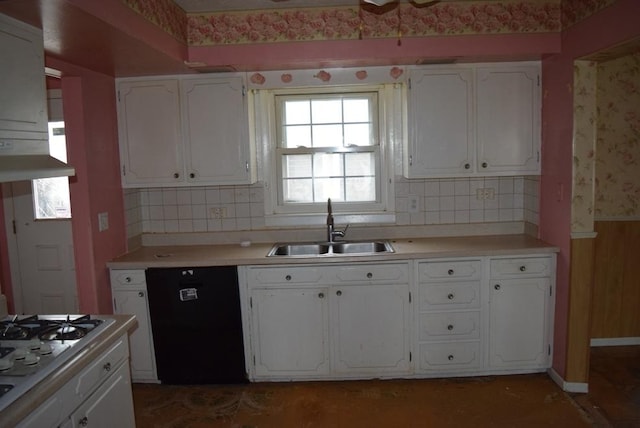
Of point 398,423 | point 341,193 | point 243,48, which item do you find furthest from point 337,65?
point 398,423

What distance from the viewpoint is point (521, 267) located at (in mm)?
3164

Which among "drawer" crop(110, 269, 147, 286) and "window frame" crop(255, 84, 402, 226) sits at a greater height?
"window frame" crop(255, 84, 402, 226)

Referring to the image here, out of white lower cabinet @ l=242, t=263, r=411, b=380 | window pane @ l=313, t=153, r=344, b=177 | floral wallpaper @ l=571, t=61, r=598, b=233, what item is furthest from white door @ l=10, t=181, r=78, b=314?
floral wallpaper @ l=571, t=61, r=598, b=233

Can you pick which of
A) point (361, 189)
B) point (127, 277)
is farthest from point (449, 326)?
point (127, 277)

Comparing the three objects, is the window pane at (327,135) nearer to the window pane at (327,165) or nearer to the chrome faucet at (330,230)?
the window pane at (327,165)

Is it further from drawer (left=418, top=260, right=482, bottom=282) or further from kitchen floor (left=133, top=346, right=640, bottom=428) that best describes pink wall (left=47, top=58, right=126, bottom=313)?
drawer (left=418, top=260, right=482, bottom=282)

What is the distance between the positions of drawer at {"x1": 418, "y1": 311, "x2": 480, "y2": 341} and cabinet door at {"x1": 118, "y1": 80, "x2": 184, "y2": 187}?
1961mm

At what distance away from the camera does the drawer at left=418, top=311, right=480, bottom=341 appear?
319cm

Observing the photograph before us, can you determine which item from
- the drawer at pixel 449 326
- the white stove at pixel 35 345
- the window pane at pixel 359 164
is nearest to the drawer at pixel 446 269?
the drawer at pixel 449 326

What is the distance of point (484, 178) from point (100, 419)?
2950 mm

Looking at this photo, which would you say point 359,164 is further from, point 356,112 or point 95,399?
point 95,399

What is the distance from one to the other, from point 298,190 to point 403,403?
171 centimetres

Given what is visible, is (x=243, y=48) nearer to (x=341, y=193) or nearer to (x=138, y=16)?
(x=138, y=16)

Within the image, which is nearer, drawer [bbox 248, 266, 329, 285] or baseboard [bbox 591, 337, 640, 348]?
drawer [bbox 248, 266, 329, 285]
